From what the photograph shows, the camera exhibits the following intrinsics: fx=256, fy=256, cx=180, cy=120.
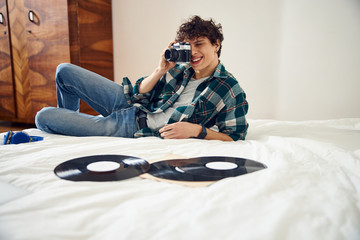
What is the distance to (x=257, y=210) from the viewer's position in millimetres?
396

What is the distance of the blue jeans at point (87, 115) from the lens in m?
1.04

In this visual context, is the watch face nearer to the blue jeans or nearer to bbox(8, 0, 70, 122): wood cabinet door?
the blue jeans

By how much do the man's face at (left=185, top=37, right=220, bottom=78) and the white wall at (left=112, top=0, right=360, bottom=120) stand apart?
986 mm

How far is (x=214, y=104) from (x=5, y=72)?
2.16m

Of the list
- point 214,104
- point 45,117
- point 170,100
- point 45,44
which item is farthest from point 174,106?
point 45,44

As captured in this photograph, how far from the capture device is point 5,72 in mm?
2301

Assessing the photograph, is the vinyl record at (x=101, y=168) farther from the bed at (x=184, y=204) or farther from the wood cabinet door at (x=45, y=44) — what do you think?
the wood cabinet door at (x=45, y=44)

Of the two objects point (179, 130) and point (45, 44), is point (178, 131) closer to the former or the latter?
point (179, 130)

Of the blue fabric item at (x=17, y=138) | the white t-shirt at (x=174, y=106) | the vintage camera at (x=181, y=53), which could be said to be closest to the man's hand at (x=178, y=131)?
the white t-shirt at (x=174, y=106)

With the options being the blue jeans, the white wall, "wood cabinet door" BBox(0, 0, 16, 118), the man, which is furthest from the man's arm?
"wood cabinet door" BBox(0, 0, 16, 118)

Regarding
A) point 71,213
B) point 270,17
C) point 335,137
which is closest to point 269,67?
point 270,17

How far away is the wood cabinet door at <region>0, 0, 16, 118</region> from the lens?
2.22m

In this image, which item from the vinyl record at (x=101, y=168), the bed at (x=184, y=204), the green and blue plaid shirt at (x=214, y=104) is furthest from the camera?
the green and blue plaid shirt at (x=214, y=104)

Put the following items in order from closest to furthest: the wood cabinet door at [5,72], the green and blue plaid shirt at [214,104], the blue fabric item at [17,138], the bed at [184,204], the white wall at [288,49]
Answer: the bed at [184,204] → the blue fabric item at [17,138] → the green and blue plaid shirt at [214,104] → the white wall at [288,49] → the wood cabinet door at [5,72]
